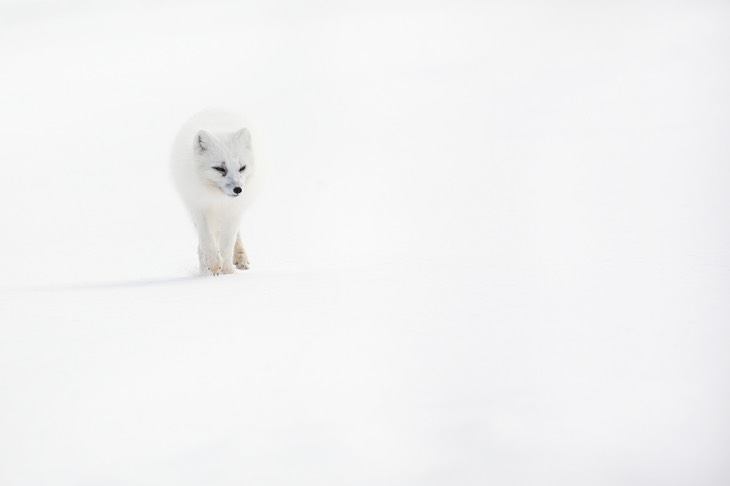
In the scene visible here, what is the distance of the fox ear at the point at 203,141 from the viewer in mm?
5578

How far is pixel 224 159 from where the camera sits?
5.58 m

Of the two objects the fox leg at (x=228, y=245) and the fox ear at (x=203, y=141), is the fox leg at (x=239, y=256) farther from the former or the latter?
the fox ear at (x=203, y=141)

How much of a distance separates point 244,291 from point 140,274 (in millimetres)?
3055

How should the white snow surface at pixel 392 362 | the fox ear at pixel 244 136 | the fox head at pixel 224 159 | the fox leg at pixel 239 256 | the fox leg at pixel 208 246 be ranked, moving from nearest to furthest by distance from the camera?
the white snow surface at pixel 392 362, the fox head at pixel 224 159, the fox ear at pixel 244 136, the fox leg at pixel 208 246, the fox leg at pixel 239 256

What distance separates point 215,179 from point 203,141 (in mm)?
260

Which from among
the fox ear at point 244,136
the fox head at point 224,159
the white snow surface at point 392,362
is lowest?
the white snow surface at point 392,362

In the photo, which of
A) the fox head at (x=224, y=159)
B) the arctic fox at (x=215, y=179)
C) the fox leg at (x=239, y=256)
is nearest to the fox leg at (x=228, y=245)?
the arctic fox at (x=215, y=179)

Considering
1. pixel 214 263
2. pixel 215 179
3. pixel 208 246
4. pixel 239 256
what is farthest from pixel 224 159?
pixel 239 256

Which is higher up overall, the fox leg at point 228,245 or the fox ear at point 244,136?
the fox ear at point 244,136

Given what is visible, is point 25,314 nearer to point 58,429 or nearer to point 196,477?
point 58,429

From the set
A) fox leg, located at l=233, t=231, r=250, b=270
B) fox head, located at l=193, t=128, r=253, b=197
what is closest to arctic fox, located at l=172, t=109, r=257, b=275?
fox head, located at l=193, t=128, r=253, b=197

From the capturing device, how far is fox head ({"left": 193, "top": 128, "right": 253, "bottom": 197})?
5.56 m

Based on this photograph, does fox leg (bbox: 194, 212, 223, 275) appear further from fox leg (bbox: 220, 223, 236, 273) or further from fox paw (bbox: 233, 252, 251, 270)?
fox paw (bbox: 233, 252, 251, 270)

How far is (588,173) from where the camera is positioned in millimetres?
13086
